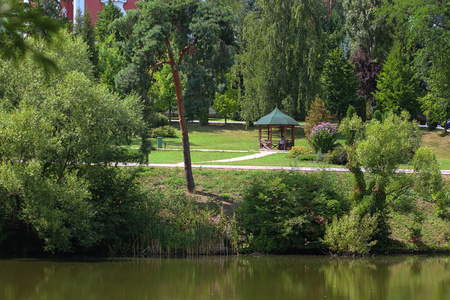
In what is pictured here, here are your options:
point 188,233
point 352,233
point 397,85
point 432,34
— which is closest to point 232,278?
point 188,233

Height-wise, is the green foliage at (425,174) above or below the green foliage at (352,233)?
above

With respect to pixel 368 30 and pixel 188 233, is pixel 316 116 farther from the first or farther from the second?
pixel 188 233

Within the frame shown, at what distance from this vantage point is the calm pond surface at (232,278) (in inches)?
605

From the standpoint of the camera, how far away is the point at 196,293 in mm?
15727

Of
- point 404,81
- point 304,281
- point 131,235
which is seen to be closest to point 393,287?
point 304,281

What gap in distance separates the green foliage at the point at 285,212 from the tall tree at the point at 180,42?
13.0 ft

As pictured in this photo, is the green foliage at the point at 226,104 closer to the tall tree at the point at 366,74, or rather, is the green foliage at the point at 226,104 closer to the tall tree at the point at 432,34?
the tall tree at the point at 366,74

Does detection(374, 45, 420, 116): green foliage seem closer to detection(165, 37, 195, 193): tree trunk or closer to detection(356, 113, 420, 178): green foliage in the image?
detection(356, 113, 420, 178): green foliage

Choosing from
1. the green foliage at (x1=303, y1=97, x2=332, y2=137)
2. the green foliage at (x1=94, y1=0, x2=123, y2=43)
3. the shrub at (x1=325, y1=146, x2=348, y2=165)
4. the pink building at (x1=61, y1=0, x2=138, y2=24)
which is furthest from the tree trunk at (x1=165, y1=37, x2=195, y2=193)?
the pink building at (x1=61, y1=0, x2=138, y2=24)

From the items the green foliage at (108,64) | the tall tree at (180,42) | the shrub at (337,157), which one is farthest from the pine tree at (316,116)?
the green foliage at (108,64)

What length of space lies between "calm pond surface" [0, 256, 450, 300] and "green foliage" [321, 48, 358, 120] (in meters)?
30.1

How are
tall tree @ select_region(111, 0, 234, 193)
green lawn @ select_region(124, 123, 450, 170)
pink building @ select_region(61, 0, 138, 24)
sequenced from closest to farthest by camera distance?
tall tree @ select_region(111, 0, 234, 193), green lawn @ select_region(124, 123, 450, 170), pink building @ select_region(61, 0, 138, 24)

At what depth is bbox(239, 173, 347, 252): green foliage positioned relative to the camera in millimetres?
20812

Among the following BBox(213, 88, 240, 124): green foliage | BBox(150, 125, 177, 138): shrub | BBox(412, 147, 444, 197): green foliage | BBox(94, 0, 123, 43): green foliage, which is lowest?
BBox(412, 147, 444, 197): green foliage
